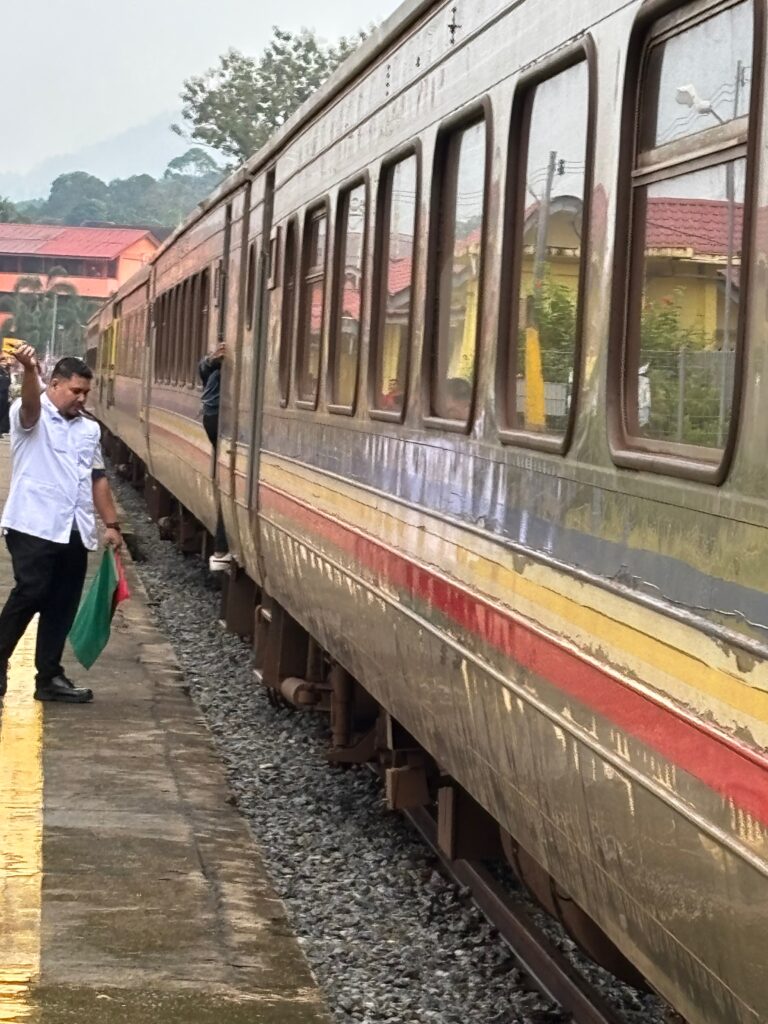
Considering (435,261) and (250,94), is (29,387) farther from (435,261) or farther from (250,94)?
(250,94)

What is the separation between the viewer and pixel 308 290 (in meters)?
8.36

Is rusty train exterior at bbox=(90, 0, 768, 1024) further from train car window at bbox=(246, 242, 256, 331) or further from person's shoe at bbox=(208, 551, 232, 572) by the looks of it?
person's shoe at bbox=(208, 551, 232, 572)

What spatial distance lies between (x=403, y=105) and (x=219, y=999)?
2871mm

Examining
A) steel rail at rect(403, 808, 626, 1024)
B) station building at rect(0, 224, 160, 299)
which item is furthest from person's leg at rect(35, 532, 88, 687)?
station building at rect(0, 224, 160, 299)

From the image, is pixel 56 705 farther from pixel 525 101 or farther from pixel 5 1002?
pixel 525 101

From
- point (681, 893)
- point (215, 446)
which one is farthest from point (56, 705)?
point (681, 893)

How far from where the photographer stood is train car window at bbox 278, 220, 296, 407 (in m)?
8.82

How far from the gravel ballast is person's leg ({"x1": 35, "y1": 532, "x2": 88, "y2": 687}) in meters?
0.93

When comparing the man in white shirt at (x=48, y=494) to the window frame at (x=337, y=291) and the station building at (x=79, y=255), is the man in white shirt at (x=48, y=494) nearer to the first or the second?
the window frame at (x=337, y=291)

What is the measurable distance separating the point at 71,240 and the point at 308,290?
112797mm

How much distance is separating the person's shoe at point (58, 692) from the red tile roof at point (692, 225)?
6.31 meters

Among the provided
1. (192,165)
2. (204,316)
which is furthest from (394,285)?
(192,165)

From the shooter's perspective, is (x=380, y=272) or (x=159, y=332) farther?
(x=159, y=332)

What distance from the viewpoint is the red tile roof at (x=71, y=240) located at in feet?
384
